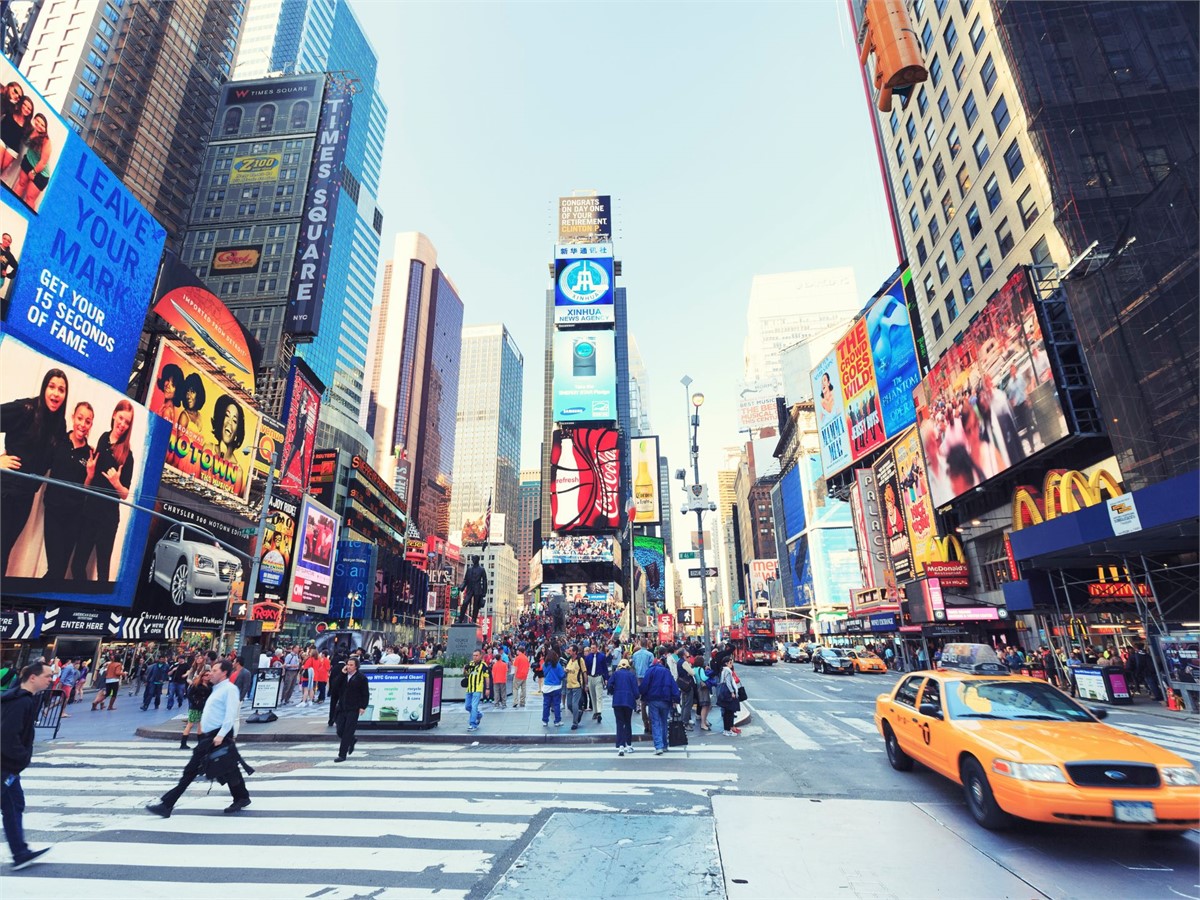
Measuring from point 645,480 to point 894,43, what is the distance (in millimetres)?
83753

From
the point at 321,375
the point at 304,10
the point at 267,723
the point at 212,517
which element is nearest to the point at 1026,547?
the point at 267,723

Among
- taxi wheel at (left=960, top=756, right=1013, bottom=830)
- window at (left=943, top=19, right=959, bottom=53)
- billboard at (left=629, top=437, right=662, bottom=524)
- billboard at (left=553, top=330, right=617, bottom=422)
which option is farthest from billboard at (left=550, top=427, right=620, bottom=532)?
taxi wheel at (left=960, top=756, right=1013, bottom=830)

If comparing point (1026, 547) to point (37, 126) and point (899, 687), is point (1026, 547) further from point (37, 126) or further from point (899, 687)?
point (37, 126)

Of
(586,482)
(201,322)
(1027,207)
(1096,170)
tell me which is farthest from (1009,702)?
(586,482)

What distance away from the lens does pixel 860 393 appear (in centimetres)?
5644

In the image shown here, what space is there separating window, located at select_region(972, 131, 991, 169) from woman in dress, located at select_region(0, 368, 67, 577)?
4965 centimetres

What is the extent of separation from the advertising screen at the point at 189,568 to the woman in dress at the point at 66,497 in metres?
4.32

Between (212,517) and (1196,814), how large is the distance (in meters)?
48.8

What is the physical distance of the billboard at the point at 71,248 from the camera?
993 inches

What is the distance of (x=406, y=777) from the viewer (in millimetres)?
9172

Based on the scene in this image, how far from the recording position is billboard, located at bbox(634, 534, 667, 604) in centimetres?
13188

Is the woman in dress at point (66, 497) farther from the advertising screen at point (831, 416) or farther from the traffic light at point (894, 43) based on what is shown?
the advertising screen at point (831, 416)

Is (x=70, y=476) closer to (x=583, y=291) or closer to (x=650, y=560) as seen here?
(x=583, y=291)

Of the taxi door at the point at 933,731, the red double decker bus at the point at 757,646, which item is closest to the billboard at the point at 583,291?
the red double decker bus at the point at 757,646
